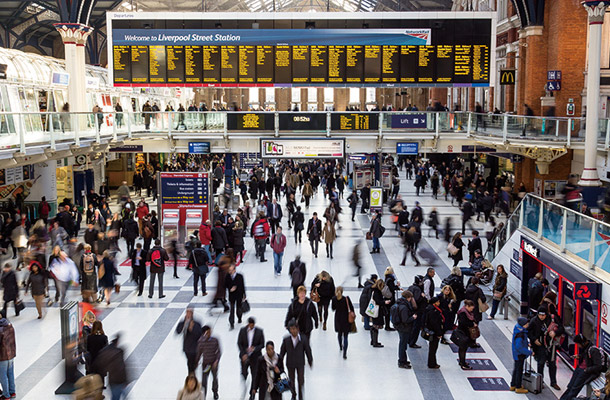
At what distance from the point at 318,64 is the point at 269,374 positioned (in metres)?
17.7

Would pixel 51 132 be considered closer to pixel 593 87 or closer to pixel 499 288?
pixel 499 288

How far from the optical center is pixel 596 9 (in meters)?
17.9

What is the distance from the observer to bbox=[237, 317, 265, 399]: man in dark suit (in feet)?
30.5

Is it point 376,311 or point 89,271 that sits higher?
point 89,271

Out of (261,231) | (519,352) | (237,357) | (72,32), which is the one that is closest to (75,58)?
(72,32)

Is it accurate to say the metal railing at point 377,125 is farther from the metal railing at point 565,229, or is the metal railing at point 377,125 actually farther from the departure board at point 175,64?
the metal railing at point 565,229

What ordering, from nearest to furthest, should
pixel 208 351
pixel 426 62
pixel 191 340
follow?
pixel 208 351
pixel 191 340
pixel 426 62

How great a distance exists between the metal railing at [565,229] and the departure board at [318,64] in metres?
11.3

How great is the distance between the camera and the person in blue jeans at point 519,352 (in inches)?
391

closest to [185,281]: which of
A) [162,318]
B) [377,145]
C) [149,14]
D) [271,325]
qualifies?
[162,318]

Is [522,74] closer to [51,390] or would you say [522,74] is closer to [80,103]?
[80,103]

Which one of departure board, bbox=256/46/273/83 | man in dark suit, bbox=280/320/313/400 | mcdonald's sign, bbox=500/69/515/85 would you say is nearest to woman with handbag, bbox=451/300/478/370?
man in dark suit, bbox=280/320/313/400

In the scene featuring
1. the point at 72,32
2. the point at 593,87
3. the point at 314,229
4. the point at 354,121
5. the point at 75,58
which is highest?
the point at 72,32

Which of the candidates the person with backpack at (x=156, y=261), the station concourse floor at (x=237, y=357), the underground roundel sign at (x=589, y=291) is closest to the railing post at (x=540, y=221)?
the station concourse floor at (x=237, y=357)
